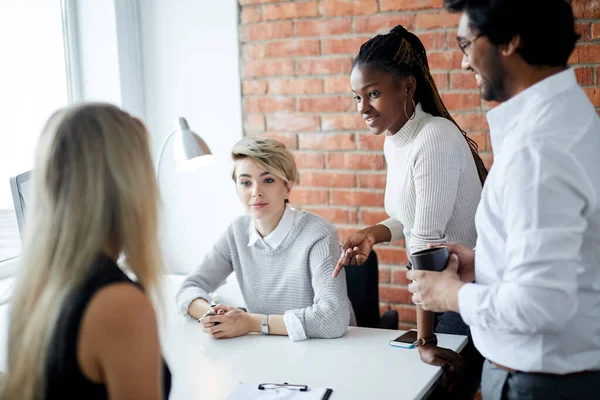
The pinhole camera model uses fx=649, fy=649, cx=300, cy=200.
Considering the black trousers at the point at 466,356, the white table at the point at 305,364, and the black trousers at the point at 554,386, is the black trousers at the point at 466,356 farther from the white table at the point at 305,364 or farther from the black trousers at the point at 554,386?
the black trousers at the point at 554,386

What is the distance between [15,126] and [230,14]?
1093mm

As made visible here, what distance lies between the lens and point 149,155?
3.75 ft

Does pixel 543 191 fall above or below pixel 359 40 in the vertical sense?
below

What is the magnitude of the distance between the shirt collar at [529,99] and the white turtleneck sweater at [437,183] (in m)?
0.57

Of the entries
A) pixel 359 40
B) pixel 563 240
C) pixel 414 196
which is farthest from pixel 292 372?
pixel 359 40

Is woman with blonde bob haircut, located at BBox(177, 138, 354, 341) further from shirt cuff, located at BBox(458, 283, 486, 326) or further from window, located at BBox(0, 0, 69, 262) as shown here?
window, located at BBox(0, 0, 69, 262)

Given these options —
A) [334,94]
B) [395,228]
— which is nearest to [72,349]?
[395,228]

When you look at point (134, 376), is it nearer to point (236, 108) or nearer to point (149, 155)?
point (149, 155)

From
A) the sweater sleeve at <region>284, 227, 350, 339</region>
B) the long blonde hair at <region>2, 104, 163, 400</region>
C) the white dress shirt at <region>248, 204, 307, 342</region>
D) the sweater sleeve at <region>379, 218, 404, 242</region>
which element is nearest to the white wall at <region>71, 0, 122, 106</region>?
the white dress shirt at <region>248, 204, 307, 342</region>

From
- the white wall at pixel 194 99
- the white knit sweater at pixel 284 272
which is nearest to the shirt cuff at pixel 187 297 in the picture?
the white knit sweater at pixel 284 272

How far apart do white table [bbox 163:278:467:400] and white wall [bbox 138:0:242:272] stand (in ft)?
3.84

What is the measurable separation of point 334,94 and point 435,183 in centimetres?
116

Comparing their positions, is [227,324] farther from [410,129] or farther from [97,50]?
[97,50]

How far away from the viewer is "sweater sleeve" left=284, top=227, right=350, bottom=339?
6.55 ft
